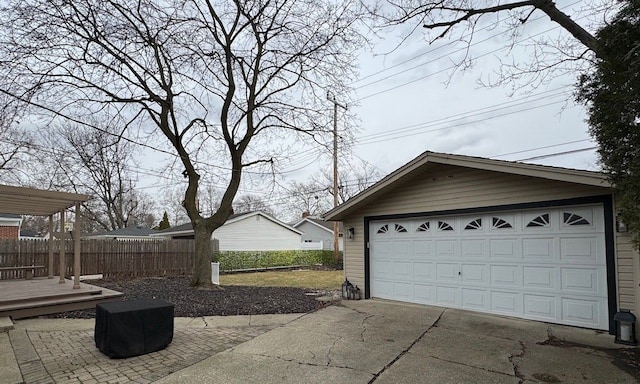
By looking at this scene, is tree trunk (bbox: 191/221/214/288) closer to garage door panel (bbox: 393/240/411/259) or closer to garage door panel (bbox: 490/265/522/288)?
garage door panel (bbox: 393/240/411/259)

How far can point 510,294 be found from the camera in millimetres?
7023

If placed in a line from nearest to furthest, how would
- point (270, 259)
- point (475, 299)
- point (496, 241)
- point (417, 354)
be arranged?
point (417, 354)
point (496, 241)
point (475, 299)
point (270, 259)

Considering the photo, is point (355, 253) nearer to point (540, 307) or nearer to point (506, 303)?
point (506, 303)

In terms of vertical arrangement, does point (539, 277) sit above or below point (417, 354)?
above

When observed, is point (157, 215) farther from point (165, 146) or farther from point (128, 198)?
point (165, 146)

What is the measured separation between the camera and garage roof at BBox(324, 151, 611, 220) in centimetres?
561

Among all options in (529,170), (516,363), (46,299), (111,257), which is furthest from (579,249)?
(111,257)

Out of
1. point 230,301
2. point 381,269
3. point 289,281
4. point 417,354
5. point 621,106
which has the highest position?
point 621,106

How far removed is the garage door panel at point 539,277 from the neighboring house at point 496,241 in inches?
0.7

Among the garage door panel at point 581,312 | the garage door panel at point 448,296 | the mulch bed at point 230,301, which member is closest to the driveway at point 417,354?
the garage door panel at point 581,312

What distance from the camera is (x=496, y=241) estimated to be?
7.29 m

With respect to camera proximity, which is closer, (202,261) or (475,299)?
(475,299)

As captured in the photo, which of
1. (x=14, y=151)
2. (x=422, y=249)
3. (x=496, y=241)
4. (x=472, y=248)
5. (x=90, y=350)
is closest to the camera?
(x=90, y=350)

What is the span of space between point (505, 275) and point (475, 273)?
1.91 ft
